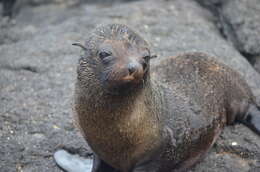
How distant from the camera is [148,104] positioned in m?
4.76

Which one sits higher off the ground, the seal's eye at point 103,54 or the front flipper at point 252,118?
the seal's eye at point 103,54

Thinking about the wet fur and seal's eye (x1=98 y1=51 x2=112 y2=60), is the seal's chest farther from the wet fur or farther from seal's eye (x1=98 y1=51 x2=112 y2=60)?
seal's eye (x1=98 y1=51 x2=112 y2=60)

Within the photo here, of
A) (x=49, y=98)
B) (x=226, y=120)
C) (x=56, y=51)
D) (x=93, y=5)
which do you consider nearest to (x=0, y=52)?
(x=56, y=51)

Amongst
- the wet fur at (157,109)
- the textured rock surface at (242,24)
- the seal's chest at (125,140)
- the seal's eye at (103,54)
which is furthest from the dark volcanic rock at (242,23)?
the seal's eye at (103,54)

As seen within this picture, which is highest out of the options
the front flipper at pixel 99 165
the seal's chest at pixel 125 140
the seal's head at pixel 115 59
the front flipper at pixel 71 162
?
the seal's head at pixel 115 59

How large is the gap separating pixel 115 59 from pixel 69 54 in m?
3.00

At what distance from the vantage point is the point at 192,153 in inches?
212

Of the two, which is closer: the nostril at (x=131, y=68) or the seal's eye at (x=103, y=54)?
the nostril at (x=131, y=68)

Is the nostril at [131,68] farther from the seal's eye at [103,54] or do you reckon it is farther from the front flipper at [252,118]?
the front flipper at [252,118]

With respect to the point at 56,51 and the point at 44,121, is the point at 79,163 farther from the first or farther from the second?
the point at 56,51


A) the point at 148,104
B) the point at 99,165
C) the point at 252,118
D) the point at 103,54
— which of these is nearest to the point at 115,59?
the point at 103,54

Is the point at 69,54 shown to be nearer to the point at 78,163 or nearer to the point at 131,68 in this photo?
the point at 78,163

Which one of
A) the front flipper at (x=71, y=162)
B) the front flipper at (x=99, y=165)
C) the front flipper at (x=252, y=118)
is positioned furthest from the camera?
the front flipper at (x=252, y=118)

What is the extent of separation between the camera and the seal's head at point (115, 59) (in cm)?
414
